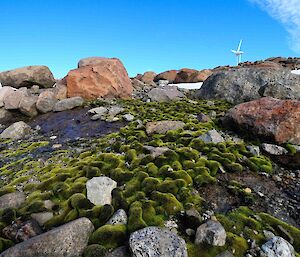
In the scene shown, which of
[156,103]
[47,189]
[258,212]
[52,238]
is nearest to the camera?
[52,238]

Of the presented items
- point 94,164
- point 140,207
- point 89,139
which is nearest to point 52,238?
point 140,207

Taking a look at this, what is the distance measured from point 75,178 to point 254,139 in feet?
25.1

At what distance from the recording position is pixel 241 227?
21.8ft

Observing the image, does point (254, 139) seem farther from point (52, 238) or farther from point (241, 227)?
point (52, 238)

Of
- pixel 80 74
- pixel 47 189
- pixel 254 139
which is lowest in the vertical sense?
pixel 47 189

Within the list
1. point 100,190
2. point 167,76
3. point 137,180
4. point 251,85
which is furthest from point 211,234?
point 167,76

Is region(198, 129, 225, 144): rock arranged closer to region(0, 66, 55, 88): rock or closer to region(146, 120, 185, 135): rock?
region(146, 120, 185, 135): rock

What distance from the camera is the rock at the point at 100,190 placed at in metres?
7.43

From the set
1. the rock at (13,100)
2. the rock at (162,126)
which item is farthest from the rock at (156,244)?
the rock at (13,100)

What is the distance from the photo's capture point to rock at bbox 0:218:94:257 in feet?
18.4

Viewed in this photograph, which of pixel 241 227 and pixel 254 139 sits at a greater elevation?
pixel 254 139

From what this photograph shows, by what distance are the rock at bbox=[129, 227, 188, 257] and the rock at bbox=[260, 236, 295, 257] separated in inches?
69.1

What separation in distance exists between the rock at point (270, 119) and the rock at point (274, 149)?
0.40 metres

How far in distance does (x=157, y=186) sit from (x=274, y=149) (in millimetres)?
5569
